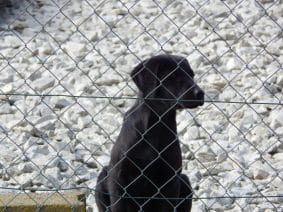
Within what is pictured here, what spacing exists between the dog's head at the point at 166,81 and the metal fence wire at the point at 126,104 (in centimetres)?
10

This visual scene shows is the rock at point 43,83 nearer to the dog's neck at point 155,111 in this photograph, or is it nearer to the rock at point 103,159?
the rock at point 103,159

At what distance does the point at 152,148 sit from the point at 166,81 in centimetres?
33

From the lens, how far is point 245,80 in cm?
635

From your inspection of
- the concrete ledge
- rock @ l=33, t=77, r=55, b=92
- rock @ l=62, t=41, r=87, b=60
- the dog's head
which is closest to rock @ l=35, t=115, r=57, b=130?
rock @ l=33, t=77, r=55, b=92

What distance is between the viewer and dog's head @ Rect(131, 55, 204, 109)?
4.14m

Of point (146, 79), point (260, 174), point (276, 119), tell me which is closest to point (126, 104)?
point (276, 119)

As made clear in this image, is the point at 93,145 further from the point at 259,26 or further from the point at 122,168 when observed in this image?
the point at 259,26

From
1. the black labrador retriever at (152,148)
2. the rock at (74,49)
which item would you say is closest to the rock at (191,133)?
the black labrador retriever at (152,148)

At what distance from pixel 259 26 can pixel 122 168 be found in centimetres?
327

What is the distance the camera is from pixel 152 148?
425 centimetres

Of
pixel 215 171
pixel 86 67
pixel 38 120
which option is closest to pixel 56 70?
pixel 86 67

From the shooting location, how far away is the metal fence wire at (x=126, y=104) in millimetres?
4723

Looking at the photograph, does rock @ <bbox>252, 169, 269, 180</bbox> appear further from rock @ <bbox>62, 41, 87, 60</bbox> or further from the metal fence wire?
rock @ <bbox>62, 41, 87, 60</bbox>

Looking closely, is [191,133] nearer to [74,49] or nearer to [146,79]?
[146,79]
